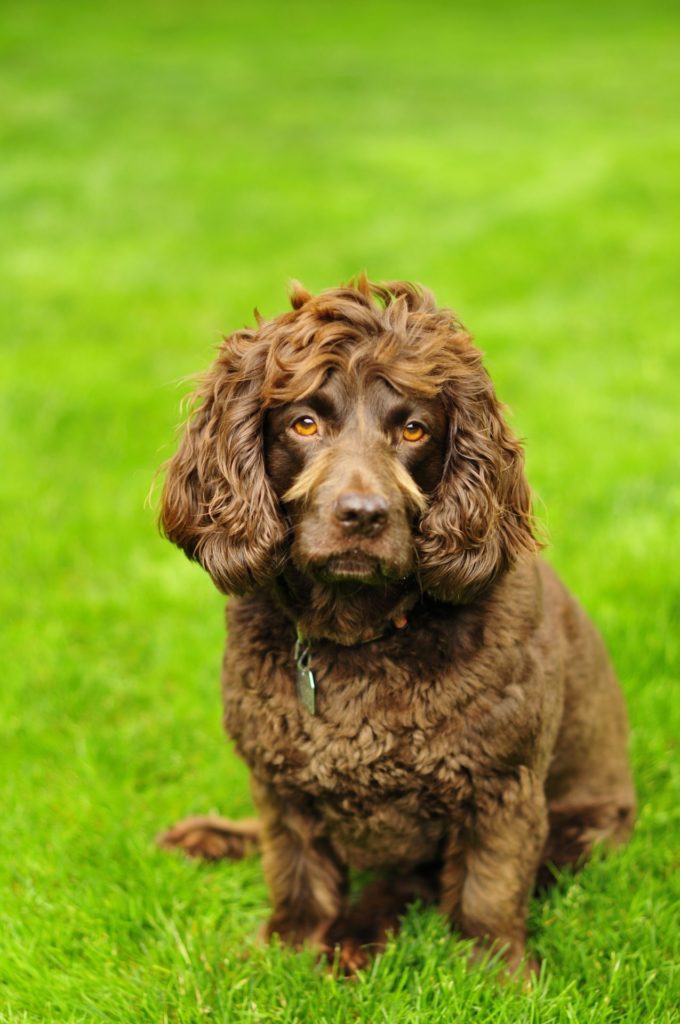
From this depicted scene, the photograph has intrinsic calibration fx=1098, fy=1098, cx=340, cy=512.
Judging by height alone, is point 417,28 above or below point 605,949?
above

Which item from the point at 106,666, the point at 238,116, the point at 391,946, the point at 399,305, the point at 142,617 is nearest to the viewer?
the point at 399,305

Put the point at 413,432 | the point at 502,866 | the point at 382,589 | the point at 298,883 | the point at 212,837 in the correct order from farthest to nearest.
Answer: the point at 212,837, the point at 298,883, the point at 502,866, the point at 382,589, the point at 413,432

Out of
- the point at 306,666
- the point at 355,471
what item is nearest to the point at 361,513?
the point at 355,471

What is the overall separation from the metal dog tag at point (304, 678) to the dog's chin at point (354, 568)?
0.33 m

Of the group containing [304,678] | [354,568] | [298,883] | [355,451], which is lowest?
[298,883]

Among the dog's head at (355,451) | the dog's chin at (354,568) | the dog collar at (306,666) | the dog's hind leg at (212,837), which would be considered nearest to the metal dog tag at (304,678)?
the dog collar at (306,666)

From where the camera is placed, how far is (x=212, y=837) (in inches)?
137

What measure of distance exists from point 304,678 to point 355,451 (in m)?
0.65

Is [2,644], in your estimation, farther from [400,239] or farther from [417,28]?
[417,28]

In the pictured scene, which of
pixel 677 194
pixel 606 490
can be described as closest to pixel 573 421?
pixel 606 490

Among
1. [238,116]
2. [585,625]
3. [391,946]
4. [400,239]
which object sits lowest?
[391,946]

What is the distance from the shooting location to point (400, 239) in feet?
33.7

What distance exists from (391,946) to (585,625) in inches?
43.7

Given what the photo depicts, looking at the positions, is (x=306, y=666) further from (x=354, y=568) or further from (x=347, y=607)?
(x=354, y=568)
